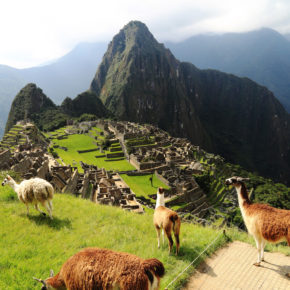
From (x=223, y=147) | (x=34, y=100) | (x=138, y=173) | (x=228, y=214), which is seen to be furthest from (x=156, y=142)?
(x=223, y=147)

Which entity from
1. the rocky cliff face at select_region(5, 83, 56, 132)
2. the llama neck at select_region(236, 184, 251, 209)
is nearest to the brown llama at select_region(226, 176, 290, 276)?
the llama neck at select_region(236, 184, 251, 209)

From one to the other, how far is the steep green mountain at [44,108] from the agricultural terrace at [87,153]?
28.3 m

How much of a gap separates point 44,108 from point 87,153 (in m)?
77.2

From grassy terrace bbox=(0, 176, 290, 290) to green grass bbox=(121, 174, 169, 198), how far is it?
2237cm

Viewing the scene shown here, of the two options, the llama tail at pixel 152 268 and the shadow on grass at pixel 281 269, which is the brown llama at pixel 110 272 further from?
the shadow on grass at pixel 281 269

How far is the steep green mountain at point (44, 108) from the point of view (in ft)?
336

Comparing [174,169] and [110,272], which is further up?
[110,272]

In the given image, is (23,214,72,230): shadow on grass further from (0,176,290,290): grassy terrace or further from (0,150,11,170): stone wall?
(0,150,11,170): stone wall

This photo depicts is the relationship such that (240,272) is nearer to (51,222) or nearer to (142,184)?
(51,222)

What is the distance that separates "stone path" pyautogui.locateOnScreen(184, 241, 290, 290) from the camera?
16.8 feet

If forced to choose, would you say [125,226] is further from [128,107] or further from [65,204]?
[128,107]

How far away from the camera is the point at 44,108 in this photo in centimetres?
11919

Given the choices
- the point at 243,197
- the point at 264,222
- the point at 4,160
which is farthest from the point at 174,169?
the point at 264,222

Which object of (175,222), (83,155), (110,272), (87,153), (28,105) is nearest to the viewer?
(110,272)
